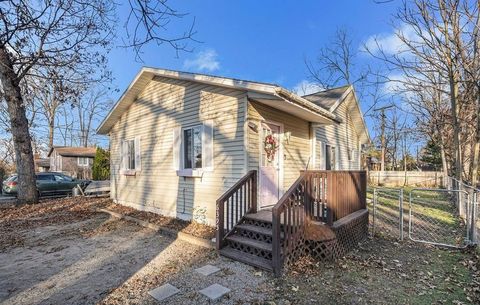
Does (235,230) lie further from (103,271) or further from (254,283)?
(103,271)

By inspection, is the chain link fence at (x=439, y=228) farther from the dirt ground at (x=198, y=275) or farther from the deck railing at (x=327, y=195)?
the deck railing at (x=327, y=195)

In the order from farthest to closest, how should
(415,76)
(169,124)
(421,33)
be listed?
(415,76), (421,33), (169,124)

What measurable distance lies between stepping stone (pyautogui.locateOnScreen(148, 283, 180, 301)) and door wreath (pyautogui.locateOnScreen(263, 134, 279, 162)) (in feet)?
12.0

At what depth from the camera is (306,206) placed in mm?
4855

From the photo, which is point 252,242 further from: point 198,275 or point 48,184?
point 48,184

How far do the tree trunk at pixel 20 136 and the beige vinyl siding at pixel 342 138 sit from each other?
10.7 m

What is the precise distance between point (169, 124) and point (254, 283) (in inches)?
222

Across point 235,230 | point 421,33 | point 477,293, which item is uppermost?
point 421,33

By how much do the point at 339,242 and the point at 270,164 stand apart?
2410 mm

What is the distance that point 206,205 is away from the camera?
6871mm

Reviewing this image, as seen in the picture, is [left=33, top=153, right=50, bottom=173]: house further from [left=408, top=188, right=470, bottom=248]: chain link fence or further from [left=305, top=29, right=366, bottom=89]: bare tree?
[left=408, top=188, right=470, bottom=248]: chain link fence

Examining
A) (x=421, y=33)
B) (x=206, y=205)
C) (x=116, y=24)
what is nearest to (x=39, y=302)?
(x=206, y=205)

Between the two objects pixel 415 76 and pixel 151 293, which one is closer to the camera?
pixel 151 293

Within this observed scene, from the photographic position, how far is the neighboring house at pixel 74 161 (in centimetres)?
3039
